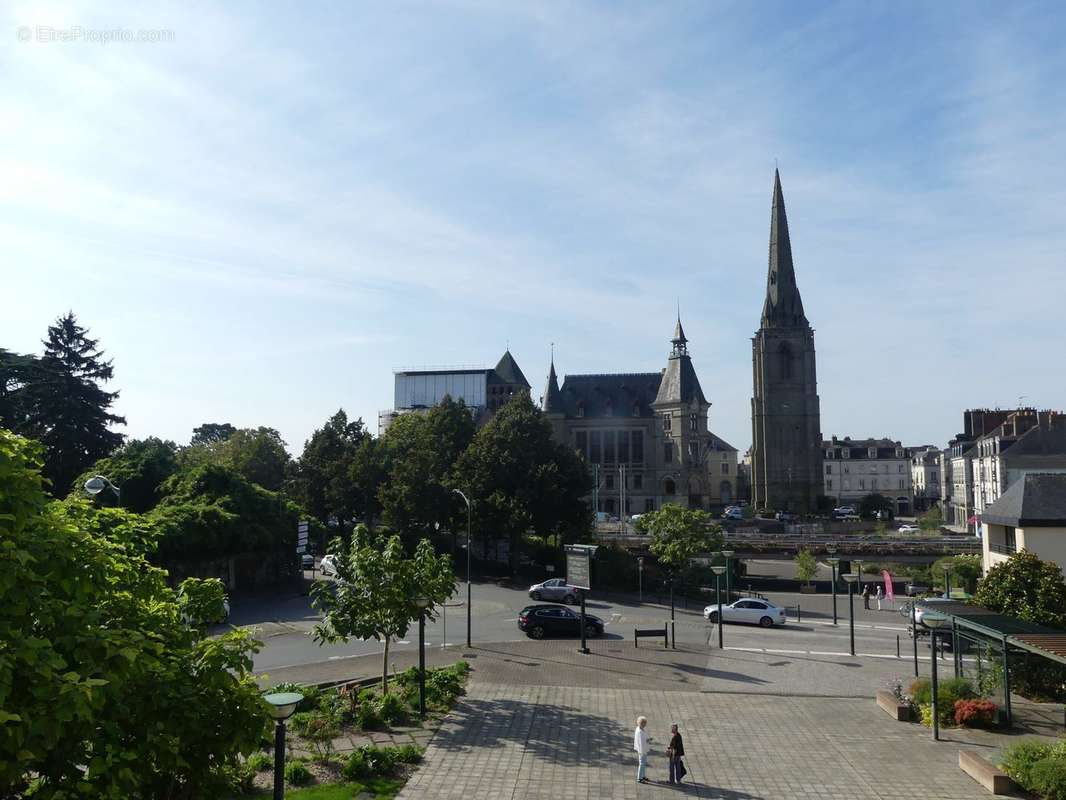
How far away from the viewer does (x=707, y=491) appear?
108875mm

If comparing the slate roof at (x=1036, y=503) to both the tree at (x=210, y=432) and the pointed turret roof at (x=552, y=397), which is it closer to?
the pointed turret roof at (x=552, y=397)

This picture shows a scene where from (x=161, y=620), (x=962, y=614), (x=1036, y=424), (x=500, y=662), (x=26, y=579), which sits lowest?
(x=500, y=662)

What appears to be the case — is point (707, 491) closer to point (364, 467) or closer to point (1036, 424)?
point (1036, 424)

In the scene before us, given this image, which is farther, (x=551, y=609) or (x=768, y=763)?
(x=551, y=609)

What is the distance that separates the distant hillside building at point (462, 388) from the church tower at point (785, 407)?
110ft

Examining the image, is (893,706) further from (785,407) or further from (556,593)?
(785,407)

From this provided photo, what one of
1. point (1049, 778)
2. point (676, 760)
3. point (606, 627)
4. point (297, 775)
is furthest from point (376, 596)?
point (606, 627)

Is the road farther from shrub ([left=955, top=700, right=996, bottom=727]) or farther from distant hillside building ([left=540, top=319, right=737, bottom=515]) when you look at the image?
distant hillside building ([left=540, top=319, right=737, bottom=515])

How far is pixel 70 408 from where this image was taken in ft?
180

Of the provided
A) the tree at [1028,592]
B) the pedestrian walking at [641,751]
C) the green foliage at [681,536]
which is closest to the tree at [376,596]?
the pedestrian walking at [641,751]

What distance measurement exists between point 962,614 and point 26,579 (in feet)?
75.3

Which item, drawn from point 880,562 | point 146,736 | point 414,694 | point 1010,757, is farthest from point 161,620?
point 880,562

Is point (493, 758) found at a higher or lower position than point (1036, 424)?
lower

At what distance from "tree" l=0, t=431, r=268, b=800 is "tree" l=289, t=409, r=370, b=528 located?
5395cm
